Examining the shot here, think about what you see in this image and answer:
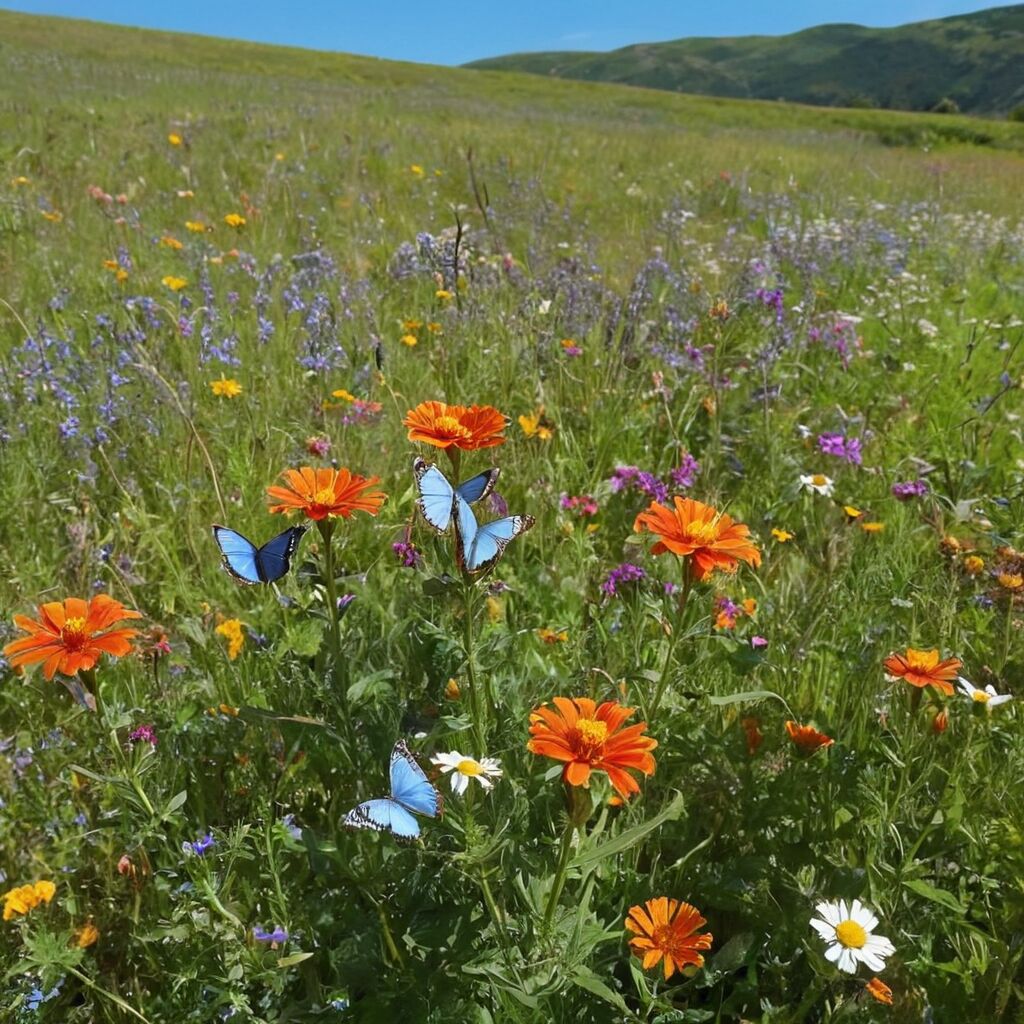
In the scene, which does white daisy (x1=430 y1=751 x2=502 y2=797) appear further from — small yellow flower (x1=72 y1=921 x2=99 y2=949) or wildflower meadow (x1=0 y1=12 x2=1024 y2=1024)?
small yellow flower (x1=72 y1=921 x2=99 y2=949)

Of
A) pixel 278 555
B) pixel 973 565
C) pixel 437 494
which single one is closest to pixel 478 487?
pixel 437 494

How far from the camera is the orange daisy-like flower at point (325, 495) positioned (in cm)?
113

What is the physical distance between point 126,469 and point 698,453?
212 cm

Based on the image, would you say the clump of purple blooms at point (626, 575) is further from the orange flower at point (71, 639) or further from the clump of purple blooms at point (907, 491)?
the orange flower at point (71, 639)

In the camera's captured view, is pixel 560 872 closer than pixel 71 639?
Yes

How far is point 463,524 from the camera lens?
39.1 inches

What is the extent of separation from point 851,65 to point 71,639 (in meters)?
207

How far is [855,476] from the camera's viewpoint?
3.00 m

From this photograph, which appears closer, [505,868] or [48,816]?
[505,868]

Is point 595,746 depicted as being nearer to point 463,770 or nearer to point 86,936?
point 463,770

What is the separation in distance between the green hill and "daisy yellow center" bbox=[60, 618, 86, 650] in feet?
524

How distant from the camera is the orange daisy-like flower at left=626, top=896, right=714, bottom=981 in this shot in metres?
1.19

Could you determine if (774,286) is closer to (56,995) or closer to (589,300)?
(589,300)

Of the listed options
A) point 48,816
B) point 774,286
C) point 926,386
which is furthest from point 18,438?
point 926,386
